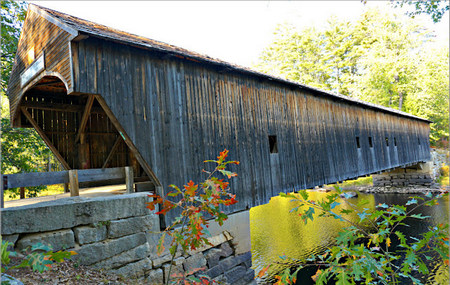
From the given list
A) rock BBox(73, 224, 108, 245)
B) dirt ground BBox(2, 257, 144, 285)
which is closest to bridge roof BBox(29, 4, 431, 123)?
rock BBox(73, 224, 108, 245)

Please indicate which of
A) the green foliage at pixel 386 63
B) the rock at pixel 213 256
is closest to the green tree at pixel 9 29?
the rock at pixel 213 256

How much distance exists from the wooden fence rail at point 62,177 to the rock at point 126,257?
908 millimetres

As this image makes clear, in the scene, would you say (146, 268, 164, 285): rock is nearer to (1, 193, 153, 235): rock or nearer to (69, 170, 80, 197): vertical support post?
(1, 193, 153, 235): rock

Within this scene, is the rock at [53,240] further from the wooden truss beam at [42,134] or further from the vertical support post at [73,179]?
the wooden truss beam at [42,134]

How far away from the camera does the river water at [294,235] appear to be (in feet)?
25.5

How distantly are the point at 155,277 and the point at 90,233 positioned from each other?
4.25 feet

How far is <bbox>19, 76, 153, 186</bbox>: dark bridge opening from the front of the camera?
6273mm

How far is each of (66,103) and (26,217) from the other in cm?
448

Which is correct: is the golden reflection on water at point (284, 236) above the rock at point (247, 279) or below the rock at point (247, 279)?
below

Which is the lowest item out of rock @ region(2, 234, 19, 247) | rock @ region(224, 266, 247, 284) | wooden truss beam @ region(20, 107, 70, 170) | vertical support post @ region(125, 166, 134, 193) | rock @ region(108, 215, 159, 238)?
rock @ region(224, 266, 247, 284)

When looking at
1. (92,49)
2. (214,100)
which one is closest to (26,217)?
(92,49)

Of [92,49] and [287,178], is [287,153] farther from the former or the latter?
[92,49]

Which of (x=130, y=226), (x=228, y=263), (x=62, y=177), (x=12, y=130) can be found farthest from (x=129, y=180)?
(x=12, y=130)

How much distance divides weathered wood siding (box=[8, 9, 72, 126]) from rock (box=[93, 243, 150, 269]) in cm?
246
